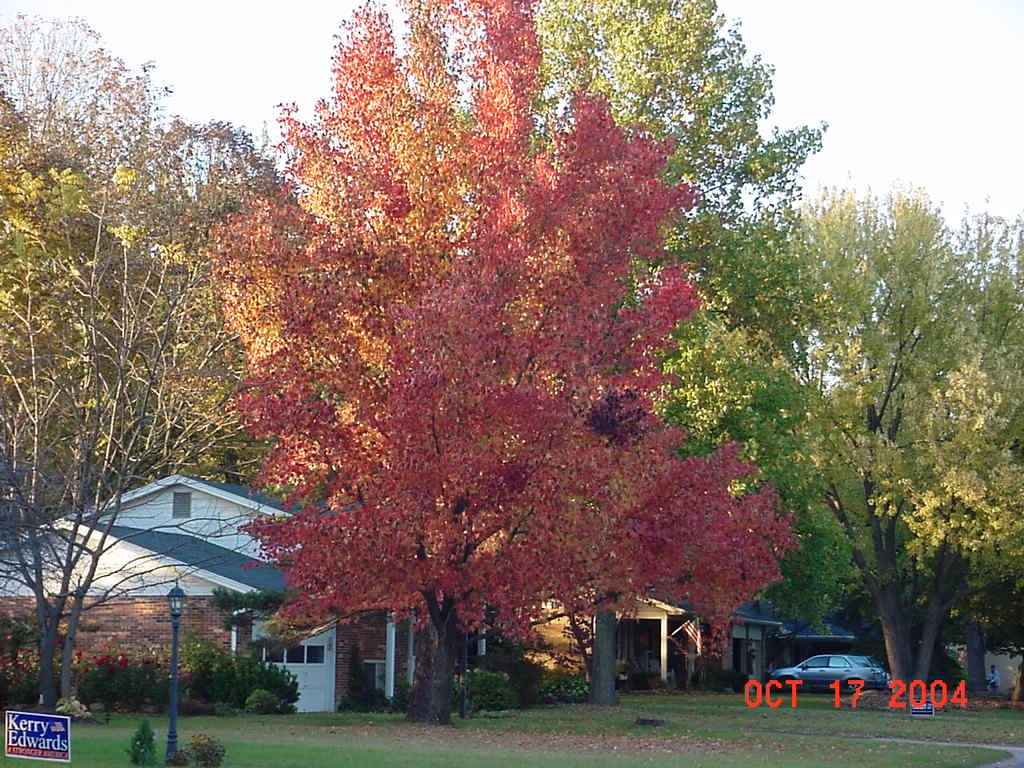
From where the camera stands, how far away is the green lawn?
70.8 ft

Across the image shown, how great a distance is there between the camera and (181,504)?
130ft

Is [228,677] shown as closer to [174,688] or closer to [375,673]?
[375,673]

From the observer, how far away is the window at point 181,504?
39719mm

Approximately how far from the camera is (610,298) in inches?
1069

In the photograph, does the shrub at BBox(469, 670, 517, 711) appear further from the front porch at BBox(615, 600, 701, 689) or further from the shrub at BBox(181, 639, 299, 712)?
the front porch at BBox(615, 600, 701, 689)

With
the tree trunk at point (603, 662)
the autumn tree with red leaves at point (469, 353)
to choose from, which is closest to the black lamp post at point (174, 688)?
the autumn tree with red leaves at point (469, 353)

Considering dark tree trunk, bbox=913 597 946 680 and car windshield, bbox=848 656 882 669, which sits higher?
dark tree trunk, bbox=913 597 946 680

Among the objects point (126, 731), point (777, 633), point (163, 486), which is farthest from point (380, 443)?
point (777, 633)

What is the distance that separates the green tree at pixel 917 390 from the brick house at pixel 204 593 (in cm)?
1575

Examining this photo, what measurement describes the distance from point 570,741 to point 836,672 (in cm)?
4182

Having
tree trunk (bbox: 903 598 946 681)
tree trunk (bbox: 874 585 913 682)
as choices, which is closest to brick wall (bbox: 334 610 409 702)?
tree trunk (bbox: 874 585 913 682)

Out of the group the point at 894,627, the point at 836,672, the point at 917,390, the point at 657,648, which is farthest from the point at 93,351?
the point at 836,672

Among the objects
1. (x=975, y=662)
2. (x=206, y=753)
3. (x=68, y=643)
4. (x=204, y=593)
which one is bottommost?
(x=975, y=662)

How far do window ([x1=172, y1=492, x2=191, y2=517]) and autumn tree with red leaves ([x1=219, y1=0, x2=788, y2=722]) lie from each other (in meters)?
12.2
